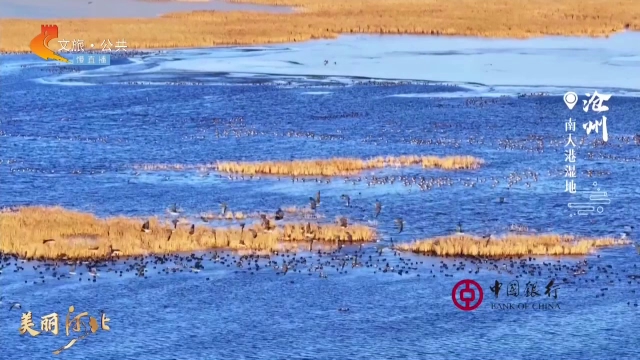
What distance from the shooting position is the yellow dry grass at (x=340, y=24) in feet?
296

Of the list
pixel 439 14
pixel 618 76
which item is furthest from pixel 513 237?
pixel 439 14

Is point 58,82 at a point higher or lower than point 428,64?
lower

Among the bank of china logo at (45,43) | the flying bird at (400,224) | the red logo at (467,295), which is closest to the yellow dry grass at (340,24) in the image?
the bank of china logo at (45,43)

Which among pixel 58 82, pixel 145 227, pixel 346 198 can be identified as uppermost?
pixel 58 82

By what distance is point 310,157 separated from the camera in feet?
158

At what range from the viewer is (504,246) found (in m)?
33.5

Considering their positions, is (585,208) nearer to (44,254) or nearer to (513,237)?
(513,237)

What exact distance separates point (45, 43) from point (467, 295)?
63298mm

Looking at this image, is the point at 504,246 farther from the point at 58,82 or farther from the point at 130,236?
the point at 58,82

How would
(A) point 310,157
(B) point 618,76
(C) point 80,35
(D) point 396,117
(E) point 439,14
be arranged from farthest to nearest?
(E) point 439,14 < (C) point 80,35 < (B) point 618,76 < (D) point 396,117 < (A) point 310,157

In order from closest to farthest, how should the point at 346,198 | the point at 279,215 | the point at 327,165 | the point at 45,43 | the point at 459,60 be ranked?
the point at 279,215, the point at 346,198, the point at 327,165, the point at 459,60, the point at 45,43

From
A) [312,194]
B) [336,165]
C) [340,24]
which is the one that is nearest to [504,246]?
[312,194]

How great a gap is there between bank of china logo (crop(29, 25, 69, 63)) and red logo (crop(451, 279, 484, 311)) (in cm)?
5839

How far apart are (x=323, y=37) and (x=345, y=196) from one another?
53047mm
